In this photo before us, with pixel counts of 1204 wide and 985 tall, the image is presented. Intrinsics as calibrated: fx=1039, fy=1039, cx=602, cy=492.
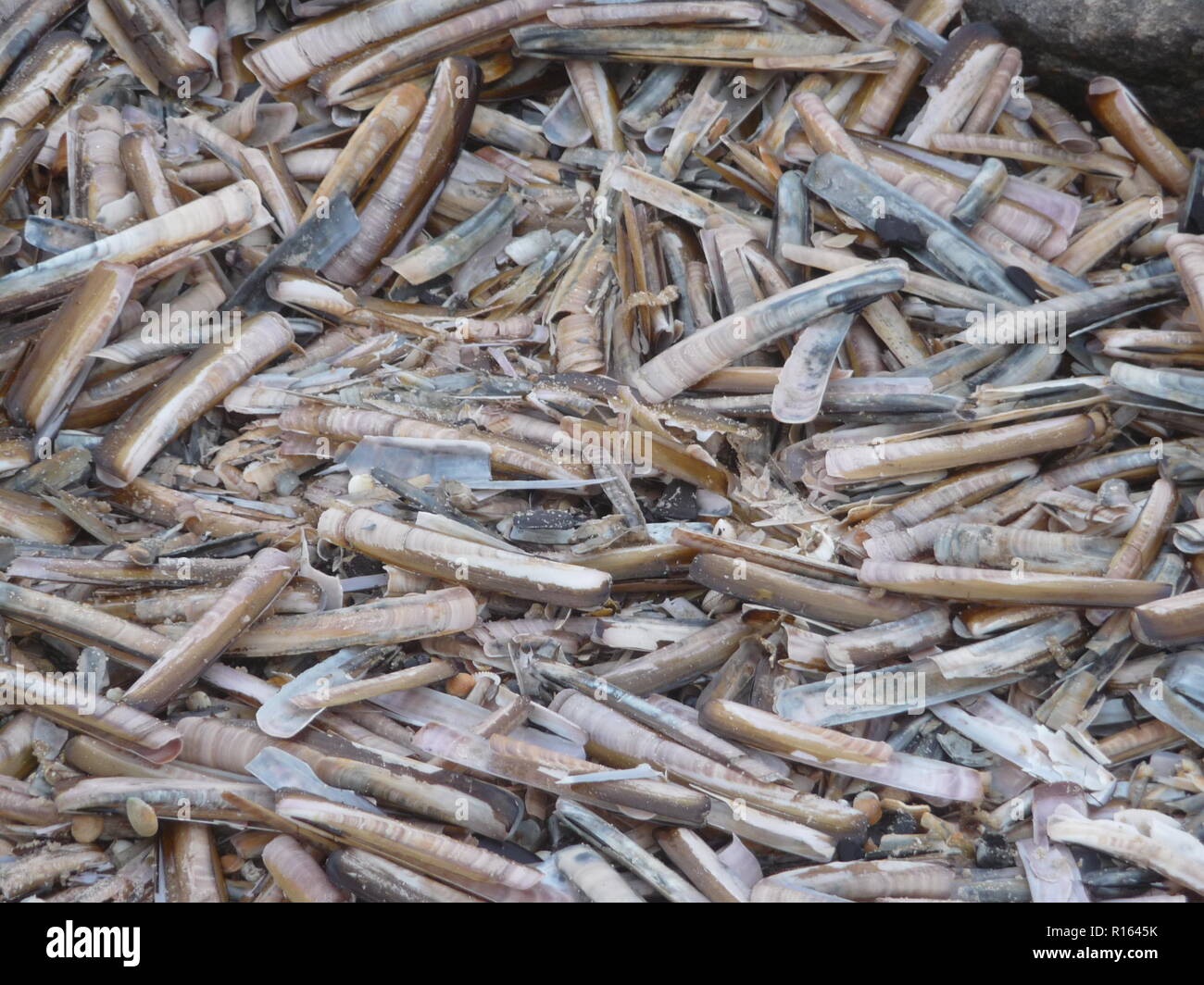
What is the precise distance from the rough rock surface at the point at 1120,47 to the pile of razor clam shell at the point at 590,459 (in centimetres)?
9

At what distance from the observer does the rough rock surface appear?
3.66 m

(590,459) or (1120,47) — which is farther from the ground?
(1120,47)

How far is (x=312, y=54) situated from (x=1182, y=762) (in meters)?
3.83

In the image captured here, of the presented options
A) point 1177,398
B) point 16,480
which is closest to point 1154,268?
point 1177,398

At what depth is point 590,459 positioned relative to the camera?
3.28 meters

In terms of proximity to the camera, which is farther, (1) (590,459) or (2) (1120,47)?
(2) (1120,47)

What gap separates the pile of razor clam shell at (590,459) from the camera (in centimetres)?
263

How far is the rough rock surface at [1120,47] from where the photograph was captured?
Result: 12.0ft

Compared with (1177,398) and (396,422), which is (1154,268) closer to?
(1177,398)

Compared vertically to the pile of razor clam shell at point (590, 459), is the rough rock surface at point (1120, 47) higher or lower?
higher

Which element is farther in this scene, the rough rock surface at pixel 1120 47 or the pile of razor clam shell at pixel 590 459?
the rough rock surface at pixel 1120 47

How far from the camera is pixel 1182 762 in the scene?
2.64 m

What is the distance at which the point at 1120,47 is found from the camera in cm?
375

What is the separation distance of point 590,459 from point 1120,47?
8.11 feet
